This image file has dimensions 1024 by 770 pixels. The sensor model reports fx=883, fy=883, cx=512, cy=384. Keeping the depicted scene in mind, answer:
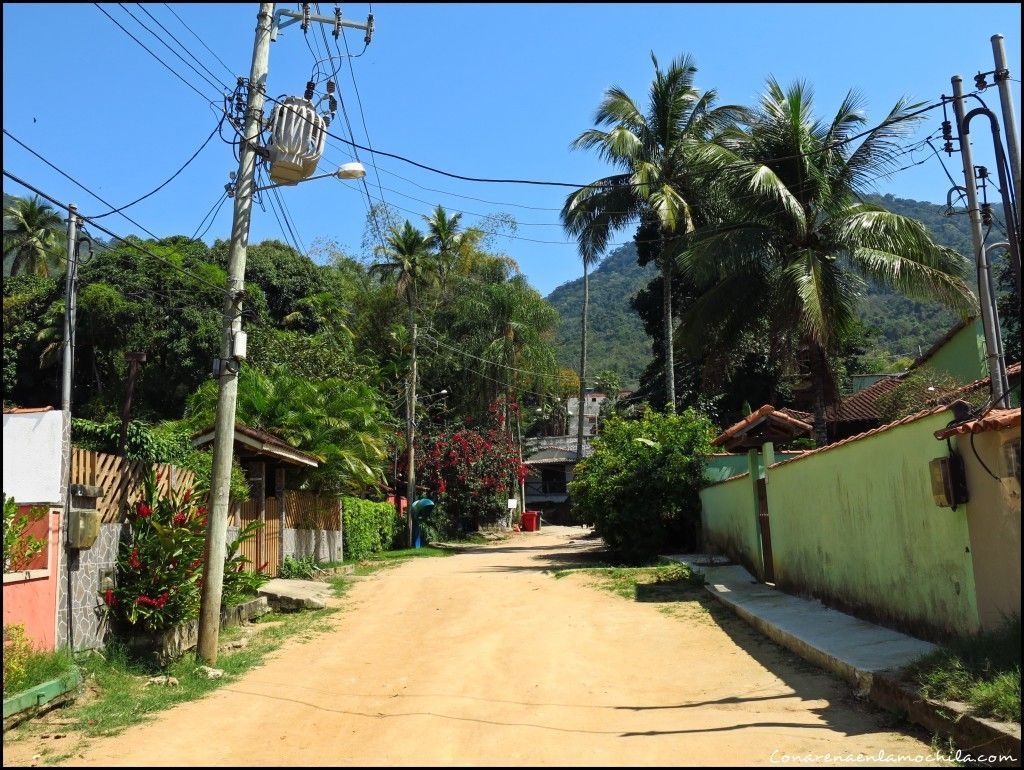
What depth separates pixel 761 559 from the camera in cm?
1664

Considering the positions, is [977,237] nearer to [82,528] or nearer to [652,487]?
[82,528]

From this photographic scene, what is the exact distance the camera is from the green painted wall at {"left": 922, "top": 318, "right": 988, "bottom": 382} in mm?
23219

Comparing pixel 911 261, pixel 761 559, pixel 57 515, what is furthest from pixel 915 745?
pixel 911 261

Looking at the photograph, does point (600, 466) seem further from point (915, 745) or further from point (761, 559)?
point (915, 745)

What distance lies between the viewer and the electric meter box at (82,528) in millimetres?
9844

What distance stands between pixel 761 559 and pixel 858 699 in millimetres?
9077

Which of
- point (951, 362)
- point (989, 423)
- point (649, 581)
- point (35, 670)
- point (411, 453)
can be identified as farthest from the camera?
point (411, 453)

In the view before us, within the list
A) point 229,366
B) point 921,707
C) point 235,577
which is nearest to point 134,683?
point 235,577

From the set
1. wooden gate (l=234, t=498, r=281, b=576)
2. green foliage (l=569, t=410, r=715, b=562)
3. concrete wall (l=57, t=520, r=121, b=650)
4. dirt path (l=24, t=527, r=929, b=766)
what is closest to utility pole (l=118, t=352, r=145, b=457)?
concrete wall (l=57, t=520, r=121, b=650)

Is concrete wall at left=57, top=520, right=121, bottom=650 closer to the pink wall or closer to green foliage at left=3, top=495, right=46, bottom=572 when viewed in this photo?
the pink wall

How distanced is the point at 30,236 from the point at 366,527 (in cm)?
3005

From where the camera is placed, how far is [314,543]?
77.2 ft

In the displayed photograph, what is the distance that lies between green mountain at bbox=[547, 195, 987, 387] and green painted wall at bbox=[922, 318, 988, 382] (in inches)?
1481

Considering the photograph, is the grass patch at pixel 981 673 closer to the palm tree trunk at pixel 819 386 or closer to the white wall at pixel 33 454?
the white wall at pixel 33 454
